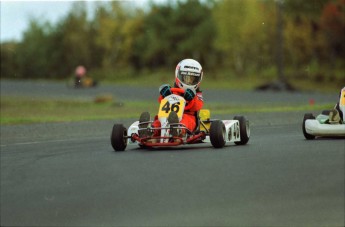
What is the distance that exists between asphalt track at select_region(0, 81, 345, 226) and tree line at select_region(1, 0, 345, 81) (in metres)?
39.9

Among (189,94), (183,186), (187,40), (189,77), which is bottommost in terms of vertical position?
(183,186)

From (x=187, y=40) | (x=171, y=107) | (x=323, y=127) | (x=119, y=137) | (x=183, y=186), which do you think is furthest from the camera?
(x=187, y=40)

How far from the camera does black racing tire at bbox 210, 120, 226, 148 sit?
13.1 meters

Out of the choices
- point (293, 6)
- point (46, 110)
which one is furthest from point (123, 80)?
point (46, 110)

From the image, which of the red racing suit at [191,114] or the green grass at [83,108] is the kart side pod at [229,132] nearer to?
the red racing suit at [191,114]

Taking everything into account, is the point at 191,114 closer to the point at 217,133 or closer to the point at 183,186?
the point at 217,133

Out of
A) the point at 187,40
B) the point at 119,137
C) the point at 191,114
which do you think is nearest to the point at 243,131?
the point at 191,114

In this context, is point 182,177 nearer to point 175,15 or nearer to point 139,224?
point 139,224

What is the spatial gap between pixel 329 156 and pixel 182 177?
210cm

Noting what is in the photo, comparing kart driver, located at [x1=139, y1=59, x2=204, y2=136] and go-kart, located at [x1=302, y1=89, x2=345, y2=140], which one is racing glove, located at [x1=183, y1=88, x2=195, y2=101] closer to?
kart driver, located at [x1=139, y1=59, x2=204, y2=136]

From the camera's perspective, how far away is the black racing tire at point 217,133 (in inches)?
515

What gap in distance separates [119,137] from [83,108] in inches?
831

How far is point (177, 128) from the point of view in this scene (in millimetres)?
13172

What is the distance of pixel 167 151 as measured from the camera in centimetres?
1332
